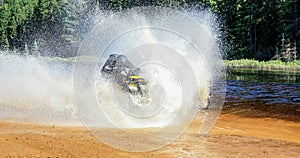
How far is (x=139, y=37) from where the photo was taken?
52.0ft

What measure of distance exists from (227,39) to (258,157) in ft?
166

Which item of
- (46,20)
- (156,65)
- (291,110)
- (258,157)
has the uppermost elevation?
(46,20)

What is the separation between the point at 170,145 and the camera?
6902 mm

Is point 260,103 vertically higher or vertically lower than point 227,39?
lower

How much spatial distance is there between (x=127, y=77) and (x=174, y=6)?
47.7 metres

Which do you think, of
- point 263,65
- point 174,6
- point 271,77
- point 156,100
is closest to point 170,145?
point 156,100

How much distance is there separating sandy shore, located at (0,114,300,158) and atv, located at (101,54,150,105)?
1746 mm

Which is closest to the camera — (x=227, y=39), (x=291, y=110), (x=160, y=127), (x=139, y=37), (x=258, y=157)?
(x=258, y=157)

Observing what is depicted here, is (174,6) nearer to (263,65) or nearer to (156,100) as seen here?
(263,65)

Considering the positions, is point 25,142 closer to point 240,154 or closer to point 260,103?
point 240,154

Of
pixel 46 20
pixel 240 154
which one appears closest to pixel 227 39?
pixel 46 20

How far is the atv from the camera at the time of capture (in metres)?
9.66

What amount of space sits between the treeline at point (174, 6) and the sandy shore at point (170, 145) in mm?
37078

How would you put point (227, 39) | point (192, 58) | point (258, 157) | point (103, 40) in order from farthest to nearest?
1. point (227, 39)
2. point (103, 40)
3. point (192, 58)
4. point (258, 157)
